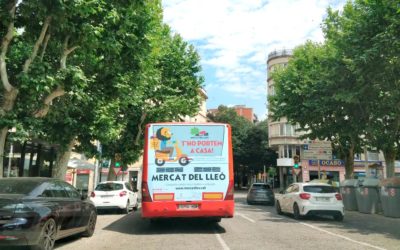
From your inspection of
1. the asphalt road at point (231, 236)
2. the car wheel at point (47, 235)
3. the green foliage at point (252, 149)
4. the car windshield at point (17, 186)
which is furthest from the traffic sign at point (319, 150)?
the green foliage at point (252, 149)

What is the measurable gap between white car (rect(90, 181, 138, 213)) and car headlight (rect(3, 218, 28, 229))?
11168 millimetres

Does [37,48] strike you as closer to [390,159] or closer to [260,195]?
[260,195]

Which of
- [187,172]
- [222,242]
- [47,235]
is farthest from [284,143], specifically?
[47,235]

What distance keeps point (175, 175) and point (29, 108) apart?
4567 millimetres

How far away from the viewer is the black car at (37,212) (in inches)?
294

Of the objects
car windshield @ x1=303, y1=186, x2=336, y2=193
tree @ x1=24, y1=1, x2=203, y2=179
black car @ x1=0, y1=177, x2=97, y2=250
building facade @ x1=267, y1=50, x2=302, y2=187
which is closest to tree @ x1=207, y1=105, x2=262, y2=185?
building facade @ x1=267, y1=50, x2=302, y2=187

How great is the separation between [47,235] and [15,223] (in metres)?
0.95

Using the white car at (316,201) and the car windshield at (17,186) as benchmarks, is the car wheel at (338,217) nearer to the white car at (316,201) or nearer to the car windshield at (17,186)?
the white car at (316,201)

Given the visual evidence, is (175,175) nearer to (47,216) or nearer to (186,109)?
(47,216)

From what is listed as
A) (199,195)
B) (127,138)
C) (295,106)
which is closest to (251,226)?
(199,195)

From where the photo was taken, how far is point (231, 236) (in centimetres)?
1115

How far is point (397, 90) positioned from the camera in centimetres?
1788

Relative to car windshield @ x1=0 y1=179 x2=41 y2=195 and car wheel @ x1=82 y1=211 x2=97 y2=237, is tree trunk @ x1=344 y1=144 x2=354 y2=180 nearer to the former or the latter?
car wheel @ x1=82 y1=211 x2=97 y2=237

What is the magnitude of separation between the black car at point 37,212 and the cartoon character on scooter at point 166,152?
263 cm
